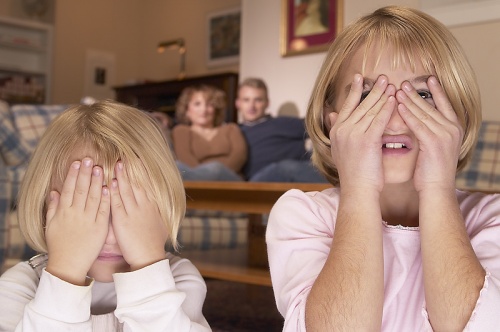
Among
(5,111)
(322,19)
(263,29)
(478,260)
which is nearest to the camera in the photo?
(478,260)

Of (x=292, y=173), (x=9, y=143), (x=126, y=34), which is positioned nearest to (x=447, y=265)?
(x=292, y=173)

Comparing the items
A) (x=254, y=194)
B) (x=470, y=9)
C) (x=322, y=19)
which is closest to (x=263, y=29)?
(x=322, y=19)

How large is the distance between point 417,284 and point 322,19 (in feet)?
9.82

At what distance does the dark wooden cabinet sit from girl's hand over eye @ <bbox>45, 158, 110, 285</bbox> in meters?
3.91

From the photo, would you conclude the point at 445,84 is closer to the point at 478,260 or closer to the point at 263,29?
the point at 478,260

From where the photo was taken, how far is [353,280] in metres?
0.77

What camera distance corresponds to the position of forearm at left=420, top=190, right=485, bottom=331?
0.76m

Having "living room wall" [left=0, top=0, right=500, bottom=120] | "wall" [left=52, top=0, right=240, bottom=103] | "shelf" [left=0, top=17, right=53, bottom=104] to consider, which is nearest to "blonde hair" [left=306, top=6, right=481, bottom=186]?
"living room wall" [left=0, top=0, right=500, bottom=120]

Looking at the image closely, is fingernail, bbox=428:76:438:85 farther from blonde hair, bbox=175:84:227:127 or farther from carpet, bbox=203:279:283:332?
blonde hair, bbox=175:84:227:127

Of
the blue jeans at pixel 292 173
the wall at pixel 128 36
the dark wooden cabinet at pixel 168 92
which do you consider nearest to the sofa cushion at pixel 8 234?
the blue jeans at pixel 292 173

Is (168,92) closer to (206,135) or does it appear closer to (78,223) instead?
(206,135)

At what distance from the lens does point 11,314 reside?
916 millimetres

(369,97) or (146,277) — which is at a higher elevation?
(369,97)

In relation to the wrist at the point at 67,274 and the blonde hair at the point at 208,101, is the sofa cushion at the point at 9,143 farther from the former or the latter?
the wrist at the point at 67,274
